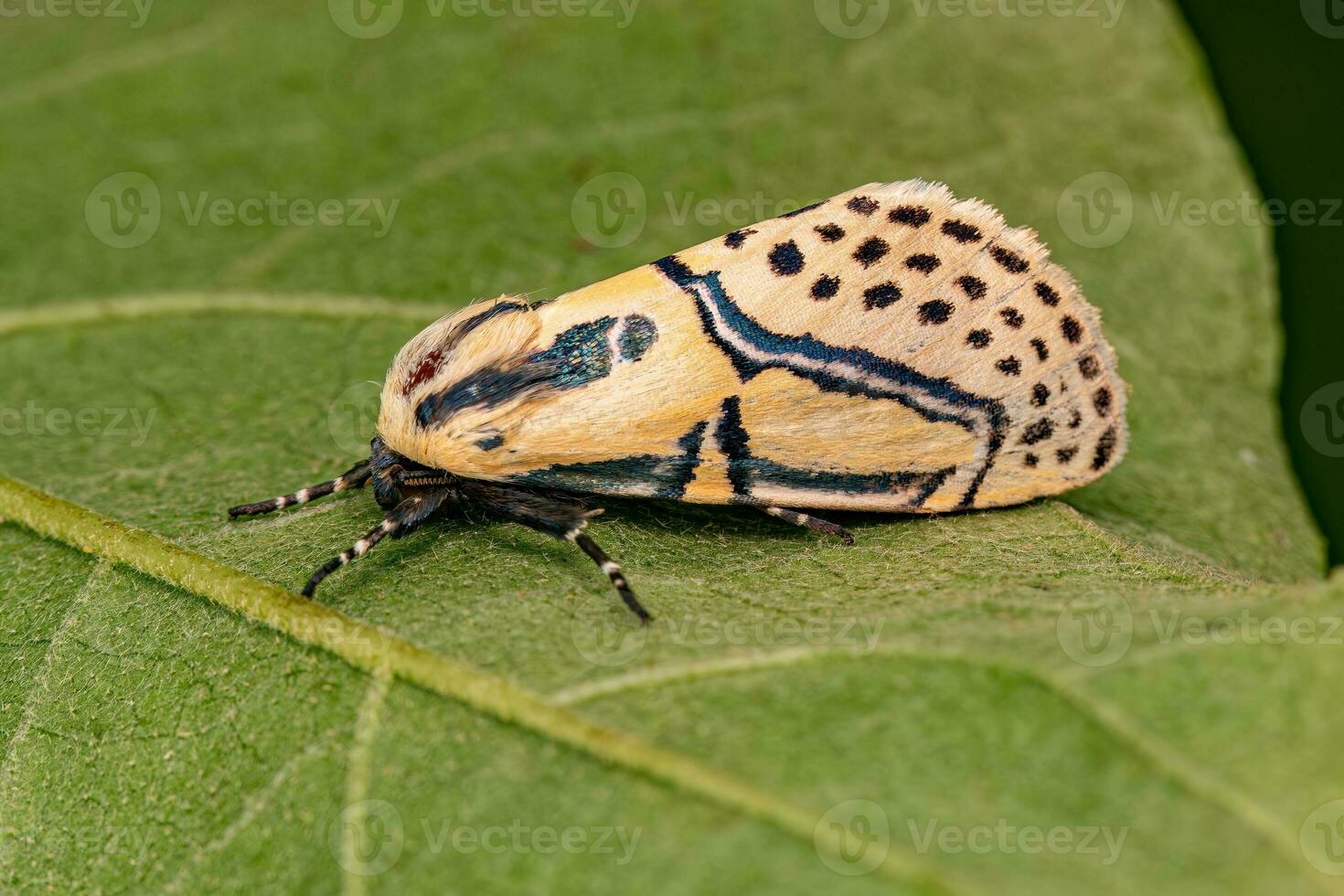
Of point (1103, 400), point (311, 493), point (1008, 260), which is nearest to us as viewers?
point (1008, 260)

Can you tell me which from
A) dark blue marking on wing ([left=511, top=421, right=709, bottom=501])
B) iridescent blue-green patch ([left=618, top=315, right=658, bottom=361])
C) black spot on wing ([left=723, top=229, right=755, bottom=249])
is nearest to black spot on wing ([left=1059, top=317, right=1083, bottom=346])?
black spot on wing ([left=723, top=229, right=755, bottom=249])

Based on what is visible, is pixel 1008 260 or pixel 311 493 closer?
pixel 1008 260

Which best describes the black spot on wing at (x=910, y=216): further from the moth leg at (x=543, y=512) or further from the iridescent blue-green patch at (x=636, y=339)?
the moth leg at (x=543, y=512)

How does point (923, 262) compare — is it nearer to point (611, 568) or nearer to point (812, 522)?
point (812, 522)

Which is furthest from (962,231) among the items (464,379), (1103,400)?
(464,379)

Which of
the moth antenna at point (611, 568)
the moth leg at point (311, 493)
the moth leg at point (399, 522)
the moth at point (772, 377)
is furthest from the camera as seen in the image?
the moth leg at point (311, 493)

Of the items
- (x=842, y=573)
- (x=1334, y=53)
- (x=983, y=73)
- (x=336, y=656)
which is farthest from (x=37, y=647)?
(x=1334, y=53)

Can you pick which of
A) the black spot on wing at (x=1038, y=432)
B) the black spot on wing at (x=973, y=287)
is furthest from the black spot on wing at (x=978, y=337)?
the black spot on wing at (x=1038, y=432)
